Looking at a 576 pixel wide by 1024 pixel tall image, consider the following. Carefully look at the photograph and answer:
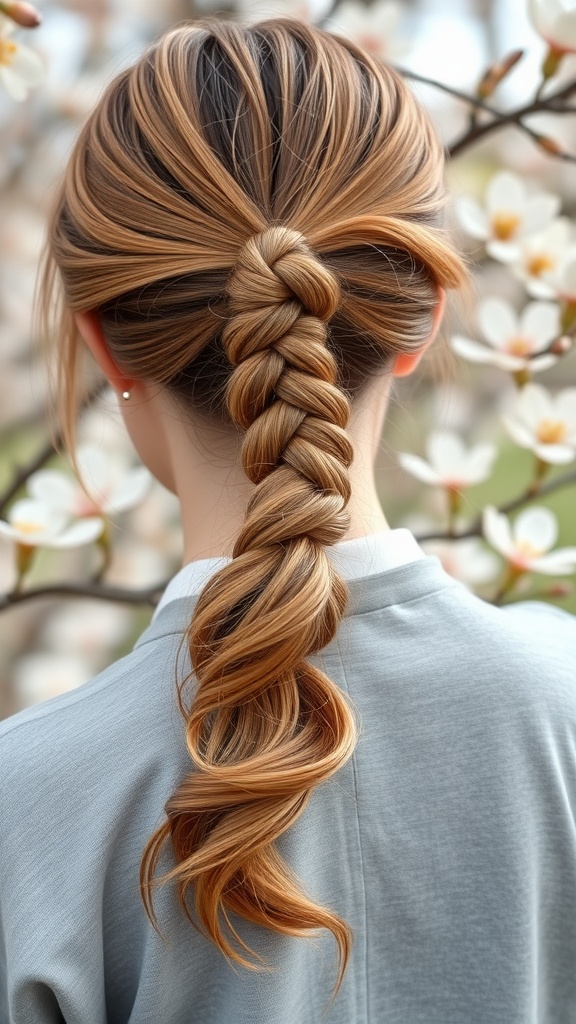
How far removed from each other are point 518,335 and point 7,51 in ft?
1.55

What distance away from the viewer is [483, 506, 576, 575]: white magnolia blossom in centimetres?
82

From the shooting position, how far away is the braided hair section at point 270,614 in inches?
20.9

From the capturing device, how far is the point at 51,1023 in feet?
1.97

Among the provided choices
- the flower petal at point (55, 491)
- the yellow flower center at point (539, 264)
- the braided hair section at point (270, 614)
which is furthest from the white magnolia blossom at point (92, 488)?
the yellow flower center at point (539, 264)

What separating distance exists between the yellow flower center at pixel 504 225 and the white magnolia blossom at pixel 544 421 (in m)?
0.14

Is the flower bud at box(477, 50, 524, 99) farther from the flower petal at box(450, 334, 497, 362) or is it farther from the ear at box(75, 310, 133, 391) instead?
the ear at box(75, 310, 133, 391)

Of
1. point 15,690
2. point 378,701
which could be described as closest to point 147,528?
point 15,690

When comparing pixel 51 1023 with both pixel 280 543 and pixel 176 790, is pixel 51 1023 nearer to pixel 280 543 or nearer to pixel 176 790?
pixel 176 790

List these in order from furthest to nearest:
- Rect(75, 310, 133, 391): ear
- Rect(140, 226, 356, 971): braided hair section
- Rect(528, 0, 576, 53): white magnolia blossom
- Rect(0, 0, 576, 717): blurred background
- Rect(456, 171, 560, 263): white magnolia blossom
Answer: Rect(0, 0, 576, 717): blurred background, Rect(456, 171, 560, 263): white magnolia blossom, Rect(528, 0, 576, 53): white magnolia blossom, Rect(75, 310, 133, 391): ear, Rect(140, 226, 356, 971): braided hair section

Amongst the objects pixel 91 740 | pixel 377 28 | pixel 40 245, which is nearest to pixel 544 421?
pixel 377 28

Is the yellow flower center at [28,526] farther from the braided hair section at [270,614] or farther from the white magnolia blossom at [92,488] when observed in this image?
the braided hair section at [270,614]

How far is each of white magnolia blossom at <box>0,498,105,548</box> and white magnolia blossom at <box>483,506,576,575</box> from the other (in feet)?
1.08

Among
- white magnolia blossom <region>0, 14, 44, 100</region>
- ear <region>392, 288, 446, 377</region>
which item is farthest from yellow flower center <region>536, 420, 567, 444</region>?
white magnolia blossom <region>0, 14, 44, 100</region>

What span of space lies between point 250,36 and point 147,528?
69cm
